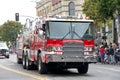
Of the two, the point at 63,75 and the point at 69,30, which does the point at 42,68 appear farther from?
the point at 69,30

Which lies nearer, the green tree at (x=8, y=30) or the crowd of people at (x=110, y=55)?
the crowd of people at (x=110, y=55)

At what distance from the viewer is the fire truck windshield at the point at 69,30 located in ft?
75.3

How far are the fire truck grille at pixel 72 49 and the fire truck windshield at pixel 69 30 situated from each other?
0.38m

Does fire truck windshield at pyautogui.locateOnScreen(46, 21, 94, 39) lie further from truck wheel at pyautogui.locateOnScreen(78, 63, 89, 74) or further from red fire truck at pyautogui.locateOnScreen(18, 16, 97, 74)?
truck wheel at pyautogui.locateOnScreen(78, 63, 89, 74)

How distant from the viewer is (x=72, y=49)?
22.8 m

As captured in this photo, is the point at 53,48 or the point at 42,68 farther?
the point at 42,68

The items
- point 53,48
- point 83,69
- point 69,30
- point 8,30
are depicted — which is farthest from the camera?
point 8,30

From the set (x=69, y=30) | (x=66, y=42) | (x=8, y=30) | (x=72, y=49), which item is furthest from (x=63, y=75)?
(x=8, y=30)

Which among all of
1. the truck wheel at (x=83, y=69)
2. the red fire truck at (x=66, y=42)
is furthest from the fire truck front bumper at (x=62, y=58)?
the truck wheel at (x=83, y=69)

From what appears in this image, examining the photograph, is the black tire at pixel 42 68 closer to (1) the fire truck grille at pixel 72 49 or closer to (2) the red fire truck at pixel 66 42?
(2) the red fire truck at pixel 66 42

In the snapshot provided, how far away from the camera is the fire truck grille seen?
22.7m

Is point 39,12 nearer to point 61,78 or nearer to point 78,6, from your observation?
point 78,6

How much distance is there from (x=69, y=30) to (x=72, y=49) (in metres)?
0.95

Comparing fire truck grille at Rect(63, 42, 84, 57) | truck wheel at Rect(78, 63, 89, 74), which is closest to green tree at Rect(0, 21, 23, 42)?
truck wheel at Rect(78, 63, 89, 74)
